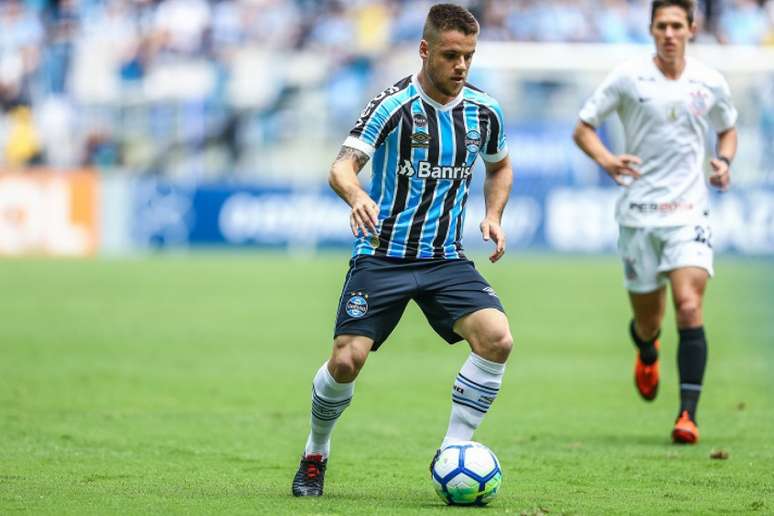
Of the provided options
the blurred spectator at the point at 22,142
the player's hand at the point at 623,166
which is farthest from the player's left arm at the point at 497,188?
the blurred spectator at the point at 22,142

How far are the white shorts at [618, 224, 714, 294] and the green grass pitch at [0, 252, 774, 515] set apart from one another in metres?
0.99

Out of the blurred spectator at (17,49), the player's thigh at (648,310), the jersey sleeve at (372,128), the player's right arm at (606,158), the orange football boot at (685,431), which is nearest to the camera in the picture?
the jersey sleeve at (372,128)

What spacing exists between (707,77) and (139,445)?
4207 mm

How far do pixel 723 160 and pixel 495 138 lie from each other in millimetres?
2638

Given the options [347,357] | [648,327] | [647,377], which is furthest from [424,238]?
[647,377]

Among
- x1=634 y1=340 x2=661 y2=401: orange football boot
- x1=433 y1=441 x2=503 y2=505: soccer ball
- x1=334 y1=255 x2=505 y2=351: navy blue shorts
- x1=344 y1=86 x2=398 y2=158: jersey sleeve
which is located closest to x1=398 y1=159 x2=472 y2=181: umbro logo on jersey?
x1=344 y1=86 x2=398 y2=158: jersey sleeve

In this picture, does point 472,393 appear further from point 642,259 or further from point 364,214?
point 642,259

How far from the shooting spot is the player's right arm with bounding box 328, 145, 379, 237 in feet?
20.7

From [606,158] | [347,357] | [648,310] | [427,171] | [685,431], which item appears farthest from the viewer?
[648,310]

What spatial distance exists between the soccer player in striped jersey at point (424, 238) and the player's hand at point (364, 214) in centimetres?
28

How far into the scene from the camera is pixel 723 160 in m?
9.15

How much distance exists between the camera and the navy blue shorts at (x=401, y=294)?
22.0ft

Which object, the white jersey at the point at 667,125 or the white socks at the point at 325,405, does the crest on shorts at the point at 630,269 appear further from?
the white socks at the point at 325,405

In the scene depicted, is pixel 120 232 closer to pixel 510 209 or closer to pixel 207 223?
pixel 207 223
